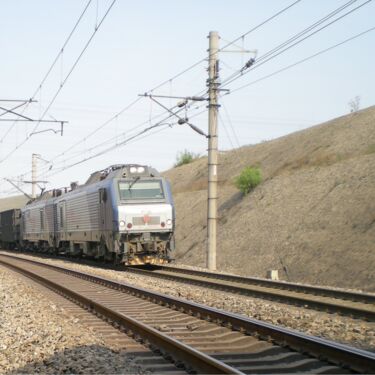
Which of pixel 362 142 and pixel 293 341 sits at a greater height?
pixel 362 142

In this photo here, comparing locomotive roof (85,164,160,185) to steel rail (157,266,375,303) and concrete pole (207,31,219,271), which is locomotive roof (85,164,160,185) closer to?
concrete pole (207,31,219,271)

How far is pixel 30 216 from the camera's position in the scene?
40.2 m

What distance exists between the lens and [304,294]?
14.6 metres

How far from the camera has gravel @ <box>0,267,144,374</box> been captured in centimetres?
→ 688

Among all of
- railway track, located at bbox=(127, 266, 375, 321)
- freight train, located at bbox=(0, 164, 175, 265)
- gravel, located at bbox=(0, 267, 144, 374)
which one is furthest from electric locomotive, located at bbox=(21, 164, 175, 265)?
gravel, located at bbox=(0, 267, 144, 374)

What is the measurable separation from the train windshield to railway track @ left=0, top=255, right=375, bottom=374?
359 inches

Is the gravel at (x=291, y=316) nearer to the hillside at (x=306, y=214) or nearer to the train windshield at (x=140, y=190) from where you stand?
the train windshield at (x=140, y=190)

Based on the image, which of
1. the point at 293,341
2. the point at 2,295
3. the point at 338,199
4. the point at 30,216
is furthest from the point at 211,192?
the point at 30,216

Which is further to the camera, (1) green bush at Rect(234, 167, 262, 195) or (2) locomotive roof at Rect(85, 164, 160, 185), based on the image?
(1) green bush at Rect(234, 167, 262, 195)

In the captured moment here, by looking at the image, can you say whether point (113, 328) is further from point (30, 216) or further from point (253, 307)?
point (30, 216)

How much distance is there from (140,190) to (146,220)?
124cm

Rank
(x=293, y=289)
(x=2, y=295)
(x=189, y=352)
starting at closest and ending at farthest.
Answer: (x=189, y=352), (x=2, y=295), (x=293, y=289)

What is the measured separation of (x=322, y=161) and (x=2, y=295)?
81.6ft

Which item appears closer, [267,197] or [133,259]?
[133,259]
